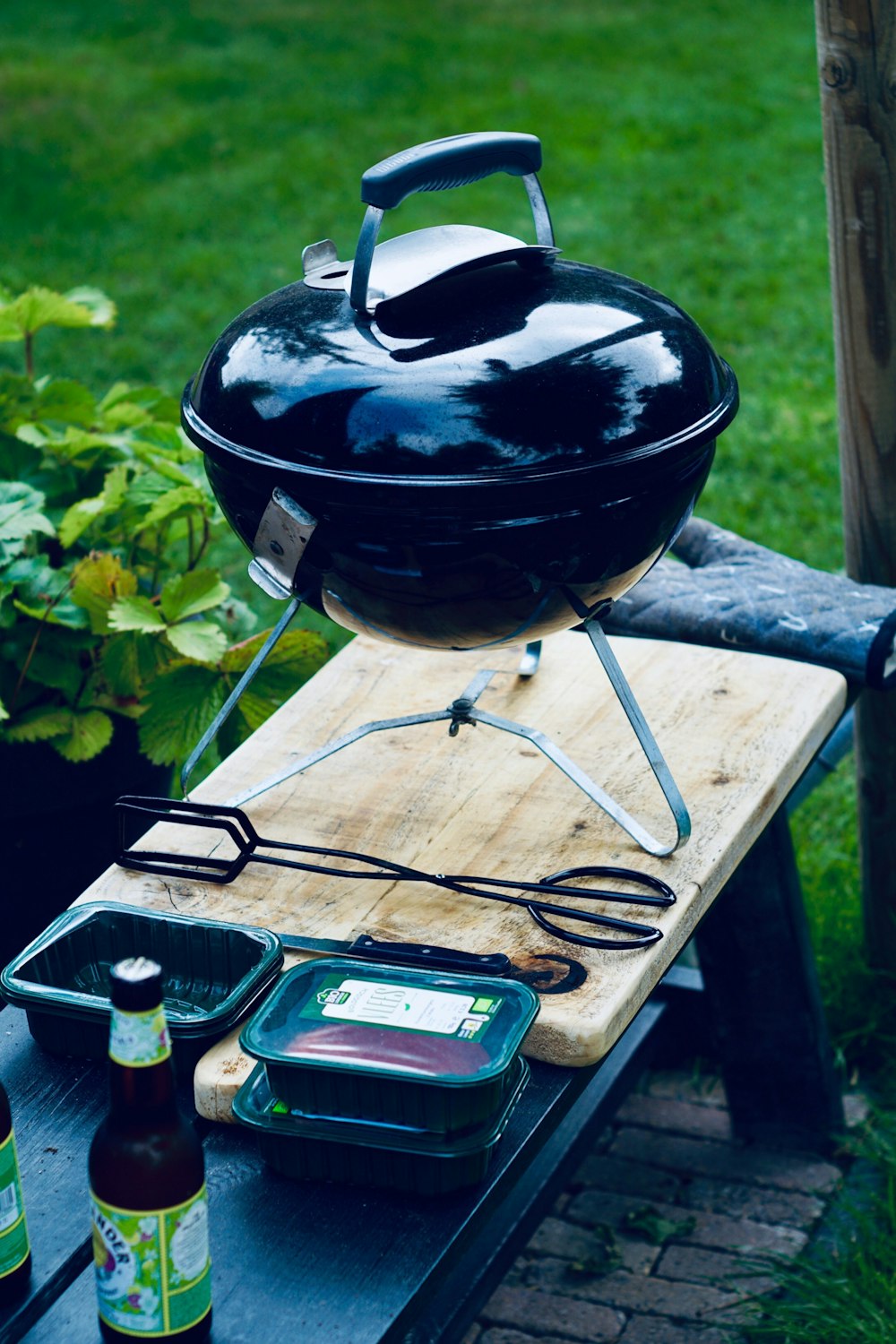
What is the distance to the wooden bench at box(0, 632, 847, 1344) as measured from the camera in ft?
4.31

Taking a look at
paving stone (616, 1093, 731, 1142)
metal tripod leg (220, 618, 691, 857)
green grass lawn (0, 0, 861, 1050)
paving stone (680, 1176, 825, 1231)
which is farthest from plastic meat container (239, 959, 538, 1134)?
green grass lawn (0, 0, 861, 1050)

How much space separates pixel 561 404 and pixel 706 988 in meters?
1.41

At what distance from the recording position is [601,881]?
5.67 feet

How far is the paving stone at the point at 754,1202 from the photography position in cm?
251

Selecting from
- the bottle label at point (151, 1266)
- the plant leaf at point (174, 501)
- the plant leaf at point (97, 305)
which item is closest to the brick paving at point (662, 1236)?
the bottle label at point (151, 1266)

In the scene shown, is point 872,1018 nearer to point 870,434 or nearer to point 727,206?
point 870,434

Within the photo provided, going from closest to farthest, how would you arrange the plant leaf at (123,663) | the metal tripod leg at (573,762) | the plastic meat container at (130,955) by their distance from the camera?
the plastic meat container at (130,955) → the metal tripod leg at (573,762) → the plant leaf at (123,663)

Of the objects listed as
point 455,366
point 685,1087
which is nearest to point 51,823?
point 455,366

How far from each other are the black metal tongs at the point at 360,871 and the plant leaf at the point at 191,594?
18.0 inches

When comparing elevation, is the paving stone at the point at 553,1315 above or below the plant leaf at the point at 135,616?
below

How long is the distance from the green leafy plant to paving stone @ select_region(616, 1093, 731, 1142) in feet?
3.66

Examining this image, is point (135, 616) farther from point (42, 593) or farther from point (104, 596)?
point (42, 593)

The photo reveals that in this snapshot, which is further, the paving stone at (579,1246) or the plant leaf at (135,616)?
the paving stone at (579,1246)

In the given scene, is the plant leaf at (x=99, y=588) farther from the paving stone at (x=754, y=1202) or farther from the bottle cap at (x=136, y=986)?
the paving stone at (x=754, y=1202)
